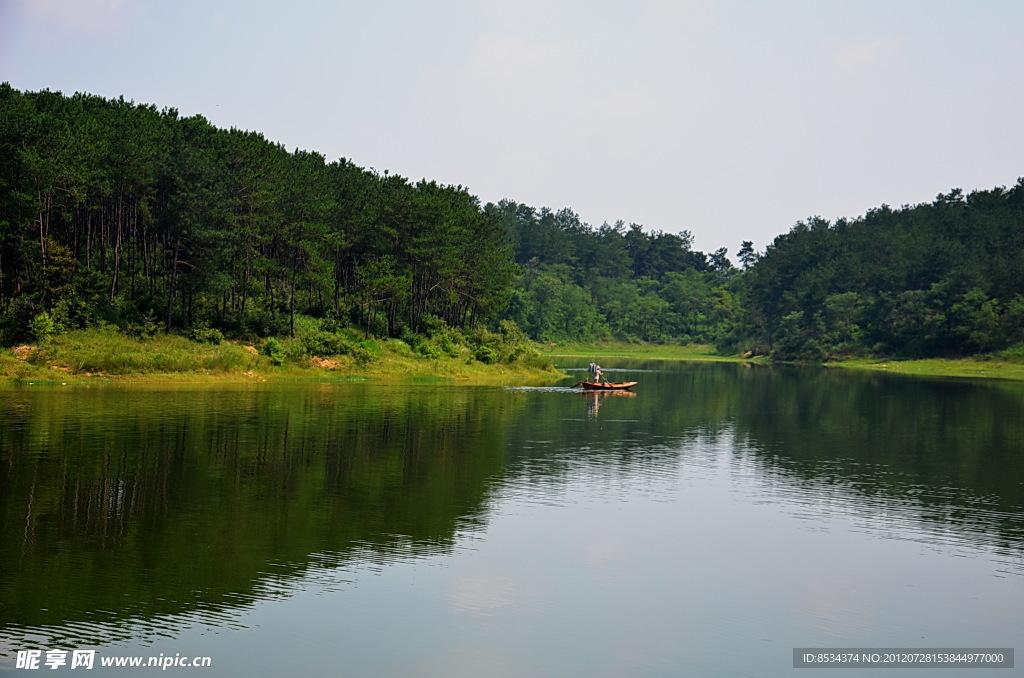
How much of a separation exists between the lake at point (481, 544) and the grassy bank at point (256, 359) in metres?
11.3

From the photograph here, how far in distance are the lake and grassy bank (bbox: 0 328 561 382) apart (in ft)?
37.1

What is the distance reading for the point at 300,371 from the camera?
74.5m

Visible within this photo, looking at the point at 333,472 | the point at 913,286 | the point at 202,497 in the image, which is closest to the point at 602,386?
the point at 333,472

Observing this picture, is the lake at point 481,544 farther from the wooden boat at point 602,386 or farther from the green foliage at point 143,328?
the wooden boat at point 602,386

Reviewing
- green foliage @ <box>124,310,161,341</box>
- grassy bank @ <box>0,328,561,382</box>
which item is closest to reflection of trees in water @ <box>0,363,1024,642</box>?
grassy bank @ <box>0,328,561,382</box>

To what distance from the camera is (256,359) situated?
72.1 m

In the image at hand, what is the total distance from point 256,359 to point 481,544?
1956 inches

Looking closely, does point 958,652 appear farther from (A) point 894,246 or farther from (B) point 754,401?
(A) point 894,246

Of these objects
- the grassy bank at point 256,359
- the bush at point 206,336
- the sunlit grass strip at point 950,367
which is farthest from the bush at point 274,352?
the sunlit grass strip at point 950,367

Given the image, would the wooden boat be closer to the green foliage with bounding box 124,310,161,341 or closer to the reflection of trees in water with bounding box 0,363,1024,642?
the reflection of trees in water with bounding box 0,363,1024,642

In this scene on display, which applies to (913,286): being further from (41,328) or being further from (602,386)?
(41,328)

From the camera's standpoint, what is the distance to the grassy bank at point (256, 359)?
201 feet

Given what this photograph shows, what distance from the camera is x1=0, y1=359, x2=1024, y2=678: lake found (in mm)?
18141

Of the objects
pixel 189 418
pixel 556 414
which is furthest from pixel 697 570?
pixel 556 414
